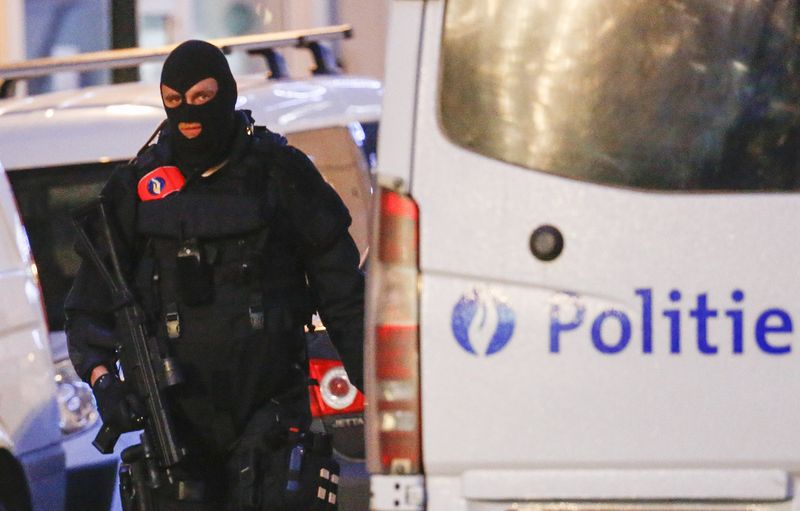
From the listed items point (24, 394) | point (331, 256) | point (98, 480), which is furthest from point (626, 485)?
point (98, 480)

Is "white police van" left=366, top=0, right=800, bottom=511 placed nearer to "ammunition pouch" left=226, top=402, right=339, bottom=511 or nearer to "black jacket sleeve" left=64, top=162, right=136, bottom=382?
"ammunition pouch" left=226, top=402, right=339, bottom=511

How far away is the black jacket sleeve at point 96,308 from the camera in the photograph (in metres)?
4.50

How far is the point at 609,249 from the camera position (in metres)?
3.55

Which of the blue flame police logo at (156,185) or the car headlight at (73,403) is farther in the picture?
the car headlight at (73,403)

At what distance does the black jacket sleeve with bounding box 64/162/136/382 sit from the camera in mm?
4496

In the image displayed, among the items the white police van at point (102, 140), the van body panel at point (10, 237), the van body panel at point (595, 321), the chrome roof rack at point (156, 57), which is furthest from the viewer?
the chrome roof rack at point (156, 57)

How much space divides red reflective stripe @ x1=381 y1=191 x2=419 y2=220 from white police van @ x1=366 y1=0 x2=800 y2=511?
2 cm

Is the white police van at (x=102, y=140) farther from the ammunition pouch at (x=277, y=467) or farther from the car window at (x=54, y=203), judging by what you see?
the ammunition pouch at (x=277, y=467)

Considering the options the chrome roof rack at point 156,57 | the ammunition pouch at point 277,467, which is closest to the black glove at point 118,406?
the ammunition pouch at point 277,467

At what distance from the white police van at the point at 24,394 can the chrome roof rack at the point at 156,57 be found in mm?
1752

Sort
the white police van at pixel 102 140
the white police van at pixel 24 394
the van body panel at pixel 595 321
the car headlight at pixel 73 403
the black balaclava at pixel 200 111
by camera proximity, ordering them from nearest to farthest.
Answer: the van body panel at pixel 595 321
the black balaclava at pixel 200 111
the white police van at pixel 24 394
the car headlight at pixel 73 403
the white police van at pixel 102 140

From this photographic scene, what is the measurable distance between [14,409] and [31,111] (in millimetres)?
2597

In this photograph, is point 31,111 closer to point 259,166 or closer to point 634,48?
point 259,166

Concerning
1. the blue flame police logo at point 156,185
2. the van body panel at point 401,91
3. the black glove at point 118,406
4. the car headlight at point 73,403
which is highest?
the van body panel at point 401,91
